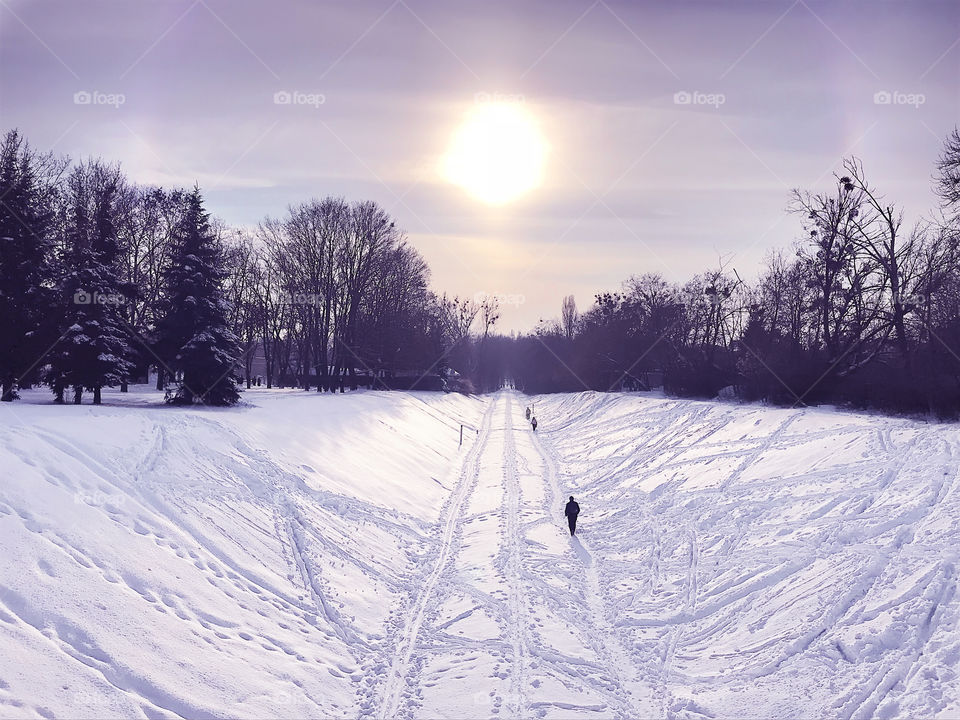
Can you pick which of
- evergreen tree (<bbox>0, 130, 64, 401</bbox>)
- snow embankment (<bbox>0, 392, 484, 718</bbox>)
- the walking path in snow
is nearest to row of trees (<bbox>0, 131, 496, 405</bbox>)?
evergreen tree (<bbox>0, 130, 64, 401</bbox>)

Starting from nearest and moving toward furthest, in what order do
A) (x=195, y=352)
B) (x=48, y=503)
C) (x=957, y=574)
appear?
(x=957, y=574) → (x=48, y=503) → (x=195, y=352)

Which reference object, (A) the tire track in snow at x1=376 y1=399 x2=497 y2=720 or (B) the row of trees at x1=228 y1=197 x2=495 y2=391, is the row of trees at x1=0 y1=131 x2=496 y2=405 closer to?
(B) the row of trees at x1=228 y1=197 x2=495 y2=391

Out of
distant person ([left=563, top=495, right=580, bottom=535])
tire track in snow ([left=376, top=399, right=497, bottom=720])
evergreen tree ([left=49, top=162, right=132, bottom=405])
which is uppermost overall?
evergreen tree ([left=49, top=162, right=132, bottom=405])

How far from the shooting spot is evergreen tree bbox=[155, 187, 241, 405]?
2264 centimetres

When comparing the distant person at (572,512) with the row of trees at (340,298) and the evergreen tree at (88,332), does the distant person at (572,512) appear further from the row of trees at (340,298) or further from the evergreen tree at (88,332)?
the row of trees at (340,298)

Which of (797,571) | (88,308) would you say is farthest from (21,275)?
(797,571)

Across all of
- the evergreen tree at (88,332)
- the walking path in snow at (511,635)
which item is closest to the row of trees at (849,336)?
the walking path in snow at (511,635)

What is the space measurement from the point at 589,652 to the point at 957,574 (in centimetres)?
513

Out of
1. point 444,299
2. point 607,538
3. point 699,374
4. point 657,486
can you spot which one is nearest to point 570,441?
point 699,374

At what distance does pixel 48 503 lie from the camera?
8633 millimetres

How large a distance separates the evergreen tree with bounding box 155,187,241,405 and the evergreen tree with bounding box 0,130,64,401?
4.05 meters

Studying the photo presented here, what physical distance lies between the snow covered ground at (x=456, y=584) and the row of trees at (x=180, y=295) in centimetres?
777

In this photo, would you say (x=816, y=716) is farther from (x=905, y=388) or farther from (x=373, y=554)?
(x=905, y=388)

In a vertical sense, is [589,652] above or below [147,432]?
below
